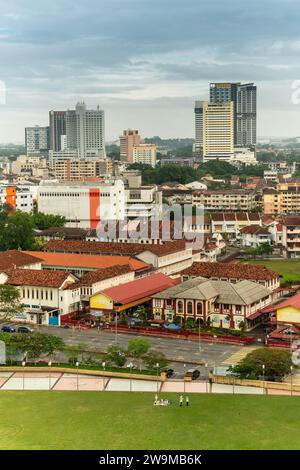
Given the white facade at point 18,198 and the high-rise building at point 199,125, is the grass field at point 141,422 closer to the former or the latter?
the white facade at point 18,198

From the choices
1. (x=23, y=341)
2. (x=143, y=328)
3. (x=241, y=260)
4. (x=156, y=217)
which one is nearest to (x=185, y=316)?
(x=143, y=328)

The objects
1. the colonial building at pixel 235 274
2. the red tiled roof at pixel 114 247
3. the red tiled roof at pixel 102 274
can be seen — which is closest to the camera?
the red tiled roof at pixel 102 274

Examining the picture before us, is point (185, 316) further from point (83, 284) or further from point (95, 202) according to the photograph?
point (95, 202)

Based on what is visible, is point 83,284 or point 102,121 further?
point 102,121

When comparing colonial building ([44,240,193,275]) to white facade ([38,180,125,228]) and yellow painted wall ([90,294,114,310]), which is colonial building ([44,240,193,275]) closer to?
yellow painted wall ([90,294,114,310])

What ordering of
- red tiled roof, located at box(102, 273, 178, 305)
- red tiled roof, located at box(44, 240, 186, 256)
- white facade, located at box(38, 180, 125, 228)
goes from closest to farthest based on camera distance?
red tiled roof, located at box(102, 273, 178, 305) → red tiled roof, located at box(44, 240, 186, 256) → white facade, located at box(38, 180, 125, 228)

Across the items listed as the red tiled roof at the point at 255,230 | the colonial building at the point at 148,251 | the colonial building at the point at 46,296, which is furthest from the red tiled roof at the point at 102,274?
the red tiled roof at the point at 255,230

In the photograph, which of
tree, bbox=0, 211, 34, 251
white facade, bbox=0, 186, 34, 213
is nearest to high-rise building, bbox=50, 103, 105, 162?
white facade, bbox=0, 186, 34, 213
